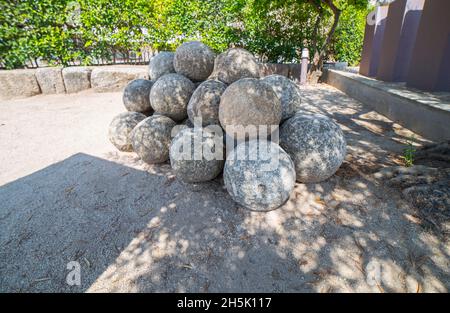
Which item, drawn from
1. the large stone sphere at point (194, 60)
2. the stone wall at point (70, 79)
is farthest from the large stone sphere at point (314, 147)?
the stone wall at point (70, 79)

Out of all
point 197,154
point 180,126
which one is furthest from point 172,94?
point 197,154

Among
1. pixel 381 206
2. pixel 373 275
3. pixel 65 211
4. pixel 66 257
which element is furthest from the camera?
pixel 65 211

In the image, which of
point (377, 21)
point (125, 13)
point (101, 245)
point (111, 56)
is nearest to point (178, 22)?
point (125, 13)

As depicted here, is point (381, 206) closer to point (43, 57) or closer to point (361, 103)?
point (361, 103)

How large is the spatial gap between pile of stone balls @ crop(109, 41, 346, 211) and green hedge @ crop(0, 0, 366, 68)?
19.5 feet

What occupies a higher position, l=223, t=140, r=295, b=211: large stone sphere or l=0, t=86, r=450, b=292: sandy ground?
l=223, t=140, r=295, b=211: large stone sphere

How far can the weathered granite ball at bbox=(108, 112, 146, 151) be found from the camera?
15.4 ft

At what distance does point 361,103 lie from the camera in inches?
307

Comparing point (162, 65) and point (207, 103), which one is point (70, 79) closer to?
point (162, 65)

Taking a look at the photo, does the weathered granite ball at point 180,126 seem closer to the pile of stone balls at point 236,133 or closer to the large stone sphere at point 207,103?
the pile of stone balls at point 236,133

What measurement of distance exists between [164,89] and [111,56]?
7427mm

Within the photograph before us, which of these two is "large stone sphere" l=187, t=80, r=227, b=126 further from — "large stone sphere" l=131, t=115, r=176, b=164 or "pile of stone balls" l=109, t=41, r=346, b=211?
"large stone sphere" l=131, t=115, r=176, b=164

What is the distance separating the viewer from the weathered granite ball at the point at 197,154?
3475 millimetres

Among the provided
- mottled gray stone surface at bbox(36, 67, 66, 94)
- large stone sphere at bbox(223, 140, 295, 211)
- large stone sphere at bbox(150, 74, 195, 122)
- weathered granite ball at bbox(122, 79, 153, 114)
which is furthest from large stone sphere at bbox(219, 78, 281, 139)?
mottled gray stone surface at bbox(36, 67, 66, 94)
